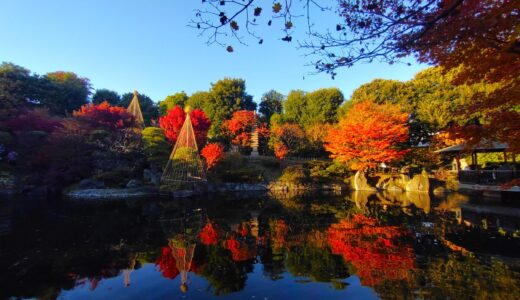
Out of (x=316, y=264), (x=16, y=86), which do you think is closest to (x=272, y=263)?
(x=316, y=264)

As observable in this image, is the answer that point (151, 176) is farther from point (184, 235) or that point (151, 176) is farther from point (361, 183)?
point (361, 183)

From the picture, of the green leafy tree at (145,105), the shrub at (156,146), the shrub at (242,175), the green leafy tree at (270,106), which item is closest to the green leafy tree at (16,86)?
the green leafy tree at (145,105)

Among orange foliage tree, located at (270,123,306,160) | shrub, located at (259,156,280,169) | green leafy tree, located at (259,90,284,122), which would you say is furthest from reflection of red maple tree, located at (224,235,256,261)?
green leafy tree, located at (259,90,284,122)

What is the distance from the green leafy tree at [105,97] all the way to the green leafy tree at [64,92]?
3.63ft

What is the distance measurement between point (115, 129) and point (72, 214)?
11608mm

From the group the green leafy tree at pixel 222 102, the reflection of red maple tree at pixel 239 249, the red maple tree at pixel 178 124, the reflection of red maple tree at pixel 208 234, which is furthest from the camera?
the green leafy tree at pixel 222 102

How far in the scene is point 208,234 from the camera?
825 cm

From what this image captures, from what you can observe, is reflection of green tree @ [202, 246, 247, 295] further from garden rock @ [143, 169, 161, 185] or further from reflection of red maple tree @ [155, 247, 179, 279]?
garden rock @ [143, 169, 161, 185]

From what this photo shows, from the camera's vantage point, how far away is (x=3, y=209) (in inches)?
501

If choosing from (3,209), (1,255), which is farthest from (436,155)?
(3,209)

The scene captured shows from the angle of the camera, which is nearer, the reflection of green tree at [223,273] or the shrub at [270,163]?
the reflection of green tree at [223,273]

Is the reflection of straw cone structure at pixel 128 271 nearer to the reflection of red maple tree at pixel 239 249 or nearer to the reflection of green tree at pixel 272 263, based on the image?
the reflection of red maple tree at pixel 239 249

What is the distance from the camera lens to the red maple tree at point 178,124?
20.8 metres

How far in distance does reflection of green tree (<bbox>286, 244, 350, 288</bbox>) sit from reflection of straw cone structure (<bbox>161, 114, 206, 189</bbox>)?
1227cm
